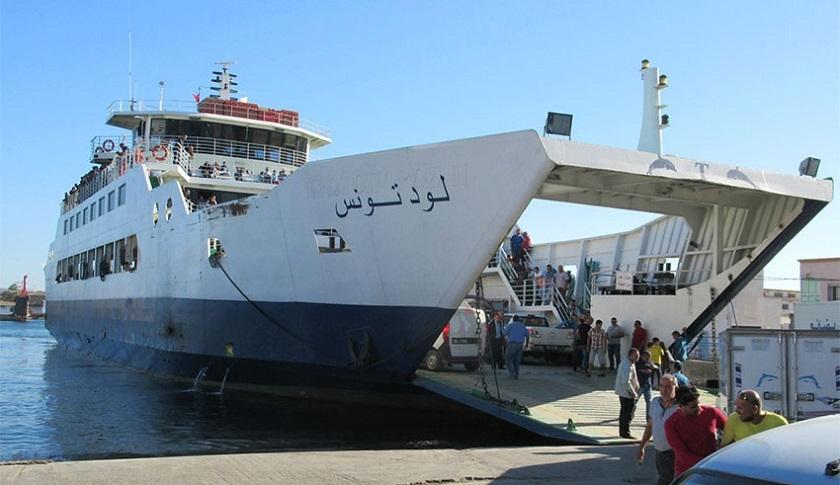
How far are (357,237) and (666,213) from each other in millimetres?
6959

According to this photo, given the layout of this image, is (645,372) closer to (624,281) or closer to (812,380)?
(812,380)

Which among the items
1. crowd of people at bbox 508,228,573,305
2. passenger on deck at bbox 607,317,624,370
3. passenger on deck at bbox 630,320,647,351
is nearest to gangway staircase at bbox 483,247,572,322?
crowd of people at bbox 508,228,573,305

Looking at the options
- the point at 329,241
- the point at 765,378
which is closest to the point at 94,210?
the point at 329,241

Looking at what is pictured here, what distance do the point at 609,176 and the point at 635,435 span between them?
4.17 meters

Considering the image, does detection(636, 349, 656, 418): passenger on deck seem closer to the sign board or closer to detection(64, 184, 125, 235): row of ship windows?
the sign board

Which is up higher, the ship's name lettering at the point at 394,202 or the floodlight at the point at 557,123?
the floodlight at the point at 557,123

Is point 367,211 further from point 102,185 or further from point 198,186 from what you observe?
point 102,185

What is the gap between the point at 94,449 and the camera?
1105cm

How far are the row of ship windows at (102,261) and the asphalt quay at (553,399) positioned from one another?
411 inches

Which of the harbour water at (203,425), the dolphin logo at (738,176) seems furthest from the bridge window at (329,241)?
the dolphin logo at (738,176)

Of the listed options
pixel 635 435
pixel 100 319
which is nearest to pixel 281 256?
pixel 635 435

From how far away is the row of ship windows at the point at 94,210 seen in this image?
72.4ft

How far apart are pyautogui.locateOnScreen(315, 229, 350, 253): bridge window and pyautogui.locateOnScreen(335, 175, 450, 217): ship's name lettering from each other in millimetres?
460

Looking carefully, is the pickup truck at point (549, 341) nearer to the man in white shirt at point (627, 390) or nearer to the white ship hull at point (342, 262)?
the white ship hull at point (342, 262)
